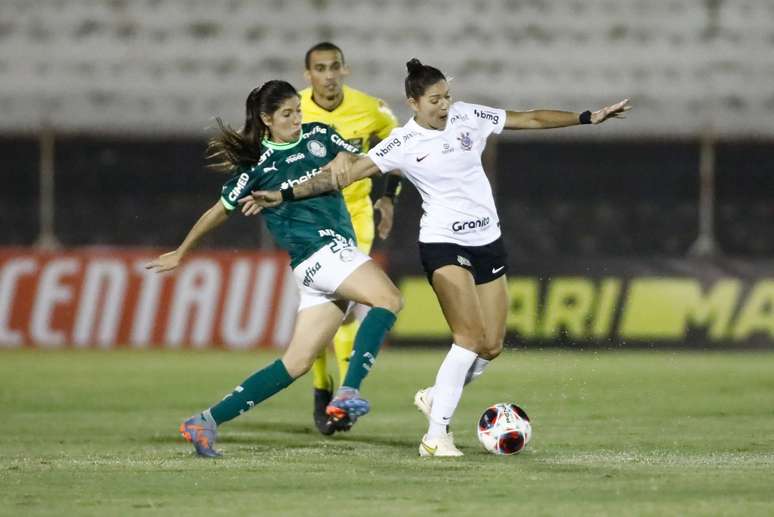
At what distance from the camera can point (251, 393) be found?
7.94 m

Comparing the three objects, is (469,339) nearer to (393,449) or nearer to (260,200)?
(393,449)

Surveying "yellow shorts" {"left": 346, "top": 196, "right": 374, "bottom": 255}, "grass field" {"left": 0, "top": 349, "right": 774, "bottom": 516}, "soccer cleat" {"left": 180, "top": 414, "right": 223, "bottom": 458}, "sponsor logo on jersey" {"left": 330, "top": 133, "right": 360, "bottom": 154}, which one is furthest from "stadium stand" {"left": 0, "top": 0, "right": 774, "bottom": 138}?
"soccer cleat" {"left": 180, "top": 414, "right": 223, "bottom": 458}

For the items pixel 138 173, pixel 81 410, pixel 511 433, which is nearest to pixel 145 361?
pixel 138 173

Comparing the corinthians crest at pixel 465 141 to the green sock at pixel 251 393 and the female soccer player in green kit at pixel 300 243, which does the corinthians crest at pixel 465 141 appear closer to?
the female soccer player in green kit at pixel 300 243

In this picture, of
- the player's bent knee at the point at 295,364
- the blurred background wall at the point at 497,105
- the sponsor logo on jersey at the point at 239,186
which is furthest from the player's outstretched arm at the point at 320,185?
the blurred background wall at the point at 497,105

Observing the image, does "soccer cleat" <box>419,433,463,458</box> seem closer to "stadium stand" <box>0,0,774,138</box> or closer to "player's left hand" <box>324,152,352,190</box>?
"player's left hand" <box>324,152,352,190</box>

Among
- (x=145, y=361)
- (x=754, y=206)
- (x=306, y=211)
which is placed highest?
(x=306, y=211)

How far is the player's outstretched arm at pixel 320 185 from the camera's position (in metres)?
7.95

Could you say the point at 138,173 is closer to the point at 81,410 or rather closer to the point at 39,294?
the point at 39,294

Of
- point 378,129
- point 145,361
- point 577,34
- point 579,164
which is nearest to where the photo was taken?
point 378,129

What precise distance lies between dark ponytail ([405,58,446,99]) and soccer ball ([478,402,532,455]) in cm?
182

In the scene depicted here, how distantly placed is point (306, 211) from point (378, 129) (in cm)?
212

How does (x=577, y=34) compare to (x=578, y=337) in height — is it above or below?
above

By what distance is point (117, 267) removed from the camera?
16797 millimetres
